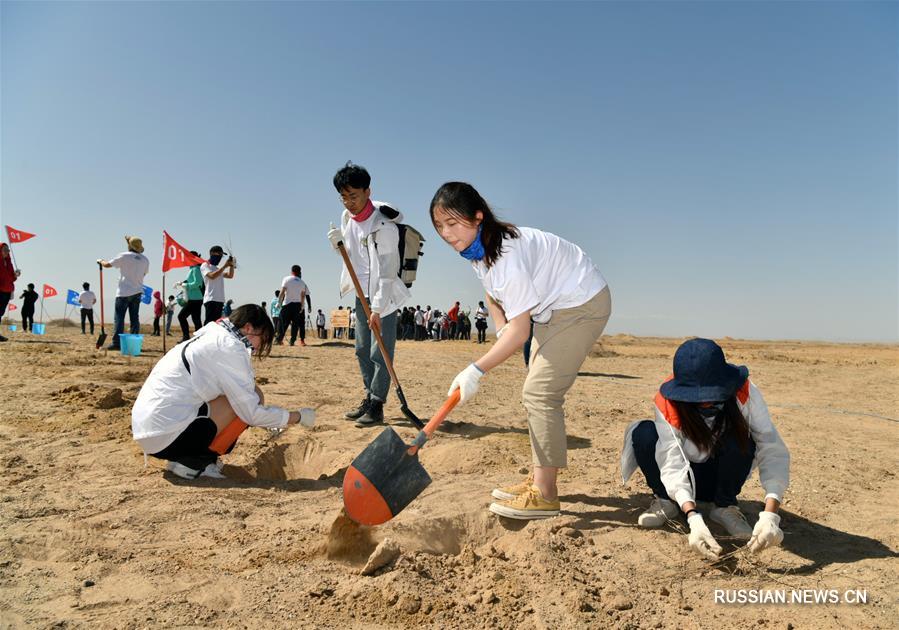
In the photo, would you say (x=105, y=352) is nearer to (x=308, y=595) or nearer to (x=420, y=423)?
(x=420, y=423)

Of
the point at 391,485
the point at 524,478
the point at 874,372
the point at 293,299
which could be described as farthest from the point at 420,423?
the point at 874,372

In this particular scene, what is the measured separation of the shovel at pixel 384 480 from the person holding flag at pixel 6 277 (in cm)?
1008

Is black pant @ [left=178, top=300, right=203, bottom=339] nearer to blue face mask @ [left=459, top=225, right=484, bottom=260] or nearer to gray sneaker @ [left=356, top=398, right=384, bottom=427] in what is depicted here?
gray sneaker @ [left=356, top=398, right=384, bottom=427]

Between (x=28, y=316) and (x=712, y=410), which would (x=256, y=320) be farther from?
(x=28, y=316)

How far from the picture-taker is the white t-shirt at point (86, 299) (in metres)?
16.4

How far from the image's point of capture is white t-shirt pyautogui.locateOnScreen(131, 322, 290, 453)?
3.04 metres

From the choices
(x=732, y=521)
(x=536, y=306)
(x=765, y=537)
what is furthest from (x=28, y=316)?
(x=765, y=537)

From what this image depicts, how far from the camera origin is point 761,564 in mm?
2262

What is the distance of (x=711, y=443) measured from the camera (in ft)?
8.18

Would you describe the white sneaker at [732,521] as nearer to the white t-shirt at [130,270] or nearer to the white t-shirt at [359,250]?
the white t-shirt at [359,250]

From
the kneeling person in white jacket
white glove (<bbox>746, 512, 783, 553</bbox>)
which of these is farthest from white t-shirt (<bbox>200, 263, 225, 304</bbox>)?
white glove (<bbox>746, 512, 783, 553</bbox>)

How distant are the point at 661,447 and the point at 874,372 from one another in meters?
11.3

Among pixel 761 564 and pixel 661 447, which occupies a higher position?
pixel 661 447

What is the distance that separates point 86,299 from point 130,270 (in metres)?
9.73
